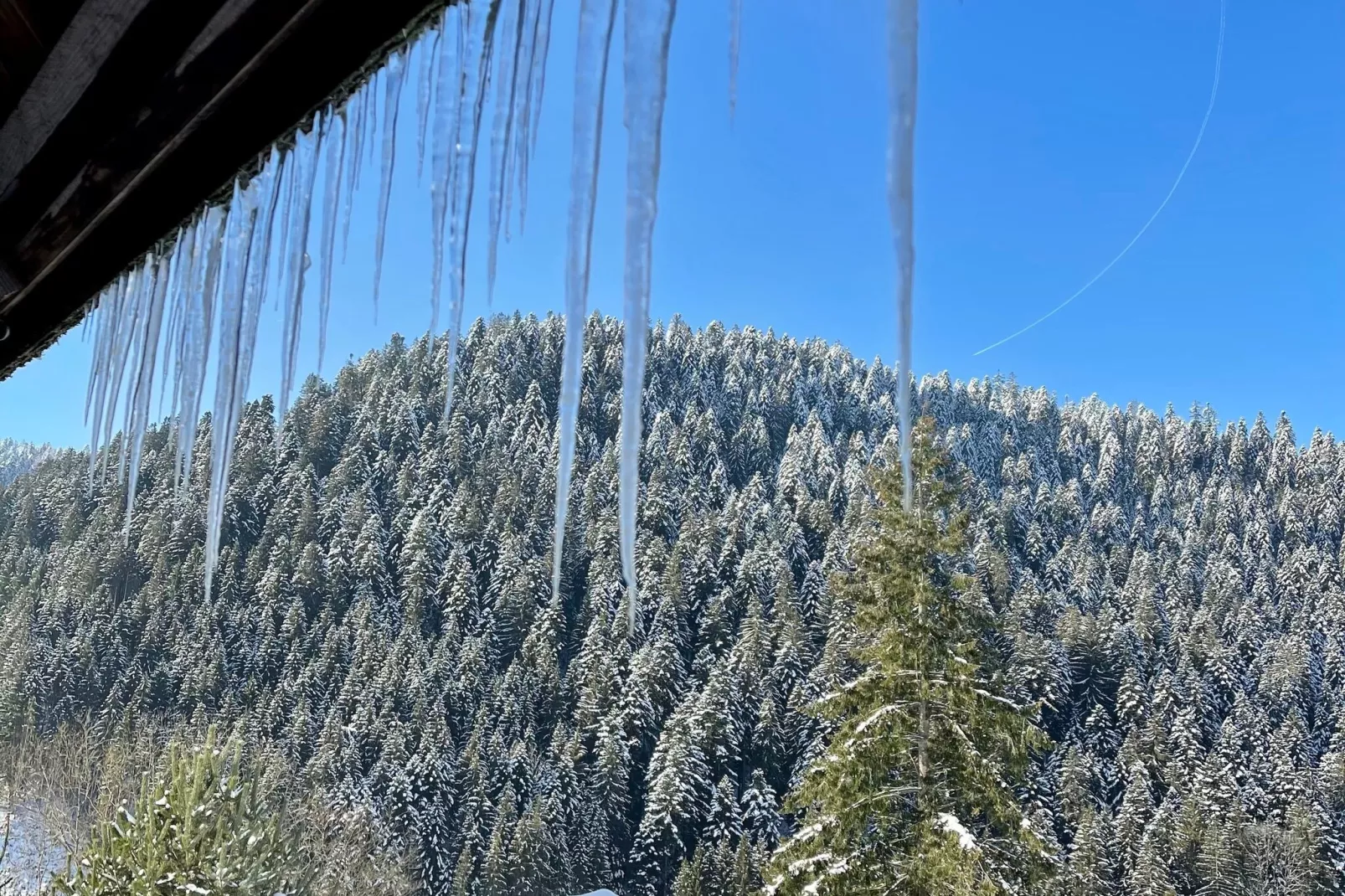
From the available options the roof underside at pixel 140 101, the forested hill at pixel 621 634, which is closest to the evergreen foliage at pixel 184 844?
the roof underside at pixel 140 101

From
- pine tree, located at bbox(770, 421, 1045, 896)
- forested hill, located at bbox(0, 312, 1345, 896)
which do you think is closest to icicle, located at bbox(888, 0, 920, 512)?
pine tree, located at bbox(770, 421, 1045, 896)

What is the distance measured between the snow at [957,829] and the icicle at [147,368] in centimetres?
815

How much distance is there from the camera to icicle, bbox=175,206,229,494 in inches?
51.8

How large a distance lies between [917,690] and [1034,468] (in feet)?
347

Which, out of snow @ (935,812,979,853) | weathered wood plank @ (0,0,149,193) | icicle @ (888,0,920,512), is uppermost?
weathered wood plank @ (0,0,149,193)

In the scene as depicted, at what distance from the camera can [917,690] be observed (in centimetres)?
923

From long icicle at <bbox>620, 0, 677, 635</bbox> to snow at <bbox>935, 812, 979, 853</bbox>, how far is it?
8.35 m

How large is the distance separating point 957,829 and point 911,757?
1.06 metres

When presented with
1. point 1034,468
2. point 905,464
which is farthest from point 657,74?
point 1034,468

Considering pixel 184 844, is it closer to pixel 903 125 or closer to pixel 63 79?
pixel 63 79

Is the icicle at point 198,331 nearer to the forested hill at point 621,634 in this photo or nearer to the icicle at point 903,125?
the icicle at point 903,125

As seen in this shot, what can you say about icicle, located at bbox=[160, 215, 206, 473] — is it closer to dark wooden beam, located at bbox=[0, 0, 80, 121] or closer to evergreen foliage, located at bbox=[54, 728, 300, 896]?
dark wooden beam, located at bbox=[0, 0, 80, 121]

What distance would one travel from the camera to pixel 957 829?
8.08 m

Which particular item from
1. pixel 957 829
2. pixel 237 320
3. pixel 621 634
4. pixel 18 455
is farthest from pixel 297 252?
pixel 18 455
